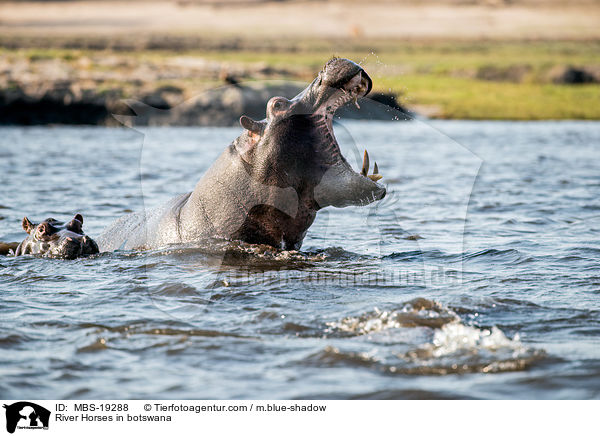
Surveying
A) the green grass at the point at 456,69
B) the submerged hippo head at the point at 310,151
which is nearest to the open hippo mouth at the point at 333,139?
the submerged hippo head at the point at 310,151

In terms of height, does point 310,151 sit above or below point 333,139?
below

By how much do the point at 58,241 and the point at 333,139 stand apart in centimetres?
305

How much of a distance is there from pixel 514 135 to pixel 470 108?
1188 centimetres

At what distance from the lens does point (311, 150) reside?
7.09 m

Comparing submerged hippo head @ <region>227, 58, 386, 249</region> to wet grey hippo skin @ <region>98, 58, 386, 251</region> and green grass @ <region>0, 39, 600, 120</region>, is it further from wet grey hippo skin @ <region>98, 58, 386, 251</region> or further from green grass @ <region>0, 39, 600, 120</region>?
green grass @ <region>0, 39, 600, 120</region>

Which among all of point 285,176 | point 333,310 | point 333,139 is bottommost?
point 333,310

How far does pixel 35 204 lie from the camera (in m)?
12.4

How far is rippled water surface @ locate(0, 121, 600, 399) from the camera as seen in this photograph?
4547mm

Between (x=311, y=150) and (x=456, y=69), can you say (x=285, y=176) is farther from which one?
(x=456, y=69)

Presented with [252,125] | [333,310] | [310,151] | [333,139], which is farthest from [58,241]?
[333,310]

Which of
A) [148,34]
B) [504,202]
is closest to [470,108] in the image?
[504,202]
